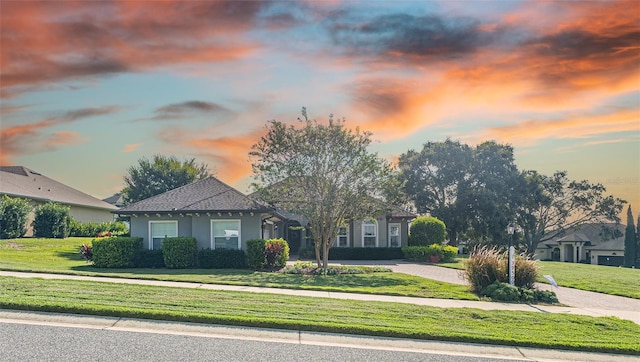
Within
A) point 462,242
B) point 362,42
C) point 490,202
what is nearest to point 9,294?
point 362,42

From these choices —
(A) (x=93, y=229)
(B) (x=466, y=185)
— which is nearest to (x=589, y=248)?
(B) (x=466, y=185)

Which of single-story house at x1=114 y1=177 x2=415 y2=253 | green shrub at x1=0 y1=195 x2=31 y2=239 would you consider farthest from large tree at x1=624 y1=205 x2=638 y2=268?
green shrub at x1=0 y1=195 x2=31 y2=239

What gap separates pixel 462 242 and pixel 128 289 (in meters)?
41.7

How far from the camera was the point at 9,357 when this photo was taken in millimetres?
7461

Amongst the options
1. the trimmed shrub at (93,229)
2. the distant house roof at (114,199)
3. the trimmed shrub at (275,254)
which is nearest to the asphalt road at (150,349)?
the trimmed shrub at (275,254)

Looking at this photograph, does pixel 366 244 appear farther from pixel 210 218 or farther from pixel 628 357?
pixel 628 357

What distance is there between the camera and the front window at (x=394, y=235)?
1326 inches

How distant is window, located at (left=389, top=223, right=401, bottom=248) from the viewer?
33688 millimetres

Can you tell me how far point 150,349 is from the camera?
26.5ft

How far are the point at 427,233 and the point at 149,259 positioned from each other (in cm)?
1763

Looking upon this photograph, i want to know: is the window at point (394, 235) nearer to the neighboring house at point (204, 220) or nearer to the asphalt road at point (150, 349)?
the neighboring house at point (204, 220)

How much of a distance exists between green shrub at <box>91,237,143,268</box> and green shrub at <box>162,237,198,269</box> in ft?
4.67

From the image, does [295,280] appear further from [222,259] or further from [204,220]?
[204,220]

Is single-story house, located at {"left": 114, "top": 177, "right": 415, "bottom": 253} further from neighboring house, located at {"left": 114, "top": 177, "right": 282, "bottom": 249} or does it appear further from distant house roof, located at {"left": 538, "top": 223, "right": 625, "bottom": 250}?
distant house roof, located at {"left": 538, "top": 223, "right": 625, "bottom": 250}
